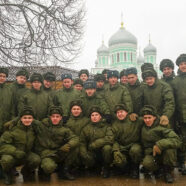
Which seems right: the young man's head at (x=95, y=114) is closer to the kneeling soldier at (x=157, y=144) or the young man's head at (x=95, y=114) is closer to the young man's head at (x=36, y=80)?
the kneeling soldier at (x=157, y=144)

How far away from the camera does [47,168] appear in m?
3.99

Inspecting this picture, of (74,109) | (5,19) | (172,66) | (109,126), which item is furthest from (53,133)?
(5,19)

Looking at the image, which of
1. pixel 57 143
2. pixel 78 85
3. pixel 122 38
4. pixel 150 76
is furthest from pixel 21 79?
pixel 122 38

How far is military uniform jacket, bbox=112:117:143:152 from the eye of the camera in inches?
172

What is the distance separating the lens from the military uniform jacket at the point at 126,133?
14.3 feet

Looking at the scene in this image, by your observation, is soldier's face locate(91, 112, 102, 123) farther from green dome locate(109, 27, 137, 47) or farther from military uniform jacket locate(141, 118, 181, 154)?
green dome locate(109, 27, 137, 47)

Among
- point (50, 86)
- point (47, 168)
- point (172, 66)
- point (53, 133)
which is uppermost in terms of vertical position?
point (172, 66)


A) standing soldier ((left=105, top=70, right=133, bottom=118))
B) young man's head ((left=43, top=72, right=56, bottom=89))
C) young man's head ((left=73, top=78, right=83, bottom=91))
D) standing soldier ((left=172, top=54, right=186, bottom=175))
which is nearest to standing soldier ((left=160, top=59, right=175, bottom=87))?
standing soldier ((left=172, top=54, right=186, bottom=175))

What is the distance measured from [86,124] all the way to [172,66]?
2078 millimetres

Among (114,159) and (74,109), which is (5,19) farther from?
(114,159)

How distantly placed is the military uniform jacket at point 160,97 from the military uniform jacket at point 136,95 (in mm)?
121

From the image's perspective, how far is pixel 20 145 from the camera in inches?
161

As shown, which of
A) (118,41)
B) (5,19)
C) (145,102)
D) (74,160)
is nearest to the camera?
(74,160)

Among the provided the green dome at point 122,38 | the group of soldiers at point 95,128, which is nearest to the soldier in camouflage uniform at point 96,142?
the group of soldiers at point 95,128
